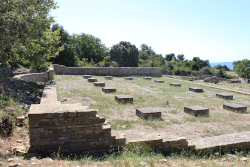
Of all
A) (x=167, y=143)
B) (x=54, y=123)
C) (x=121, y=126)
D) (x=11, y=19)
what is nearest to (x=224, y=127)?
(x=167, y=143)

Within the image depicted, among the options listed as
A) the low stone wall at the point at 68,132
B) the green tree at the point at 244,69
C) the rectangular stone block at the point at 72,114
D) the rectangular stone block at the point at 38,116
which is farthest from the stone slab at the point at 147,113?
the green tree at the point at 244,69

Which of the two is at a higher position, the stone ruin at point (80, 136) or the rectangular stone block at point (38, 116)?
the rectangular stone block at point (38, 116)

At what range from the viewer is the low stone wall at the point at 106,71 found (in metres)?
17.7

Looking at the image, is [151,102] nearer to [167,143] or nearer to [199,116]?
[199,116]

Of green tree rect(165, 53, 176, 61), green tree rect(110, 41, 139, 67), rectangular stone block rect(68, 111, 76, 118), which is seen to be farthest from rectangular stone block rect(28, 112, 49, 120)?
green tree rect(165, 53, 176, 61)

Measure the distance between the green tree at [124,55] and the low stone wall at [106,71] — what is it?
13.7 metres

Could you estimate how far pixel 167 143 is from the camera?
447 cm

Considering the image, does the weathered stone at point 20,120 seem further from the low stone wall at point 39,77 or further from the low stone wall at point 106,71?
the low stone wall at point 106,71

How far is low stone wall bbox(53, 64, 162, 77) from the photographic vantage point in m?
17.7

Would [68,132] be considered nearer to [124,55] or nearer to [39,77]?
[39,77]

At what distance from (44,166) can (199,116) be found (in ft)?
Result: 18.0

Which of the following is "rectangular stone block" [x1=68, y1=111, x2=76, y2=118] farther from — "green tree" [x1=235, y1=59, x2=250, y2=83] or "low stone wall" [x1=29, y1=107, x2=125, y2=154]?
"green tree" [x1=235, y1=59, x2=250, y2=83]

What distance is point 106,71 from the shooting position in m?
18.8

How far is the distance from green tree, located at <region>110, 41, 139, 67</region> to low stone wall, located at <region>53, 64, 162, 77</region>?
13714 millimetres
